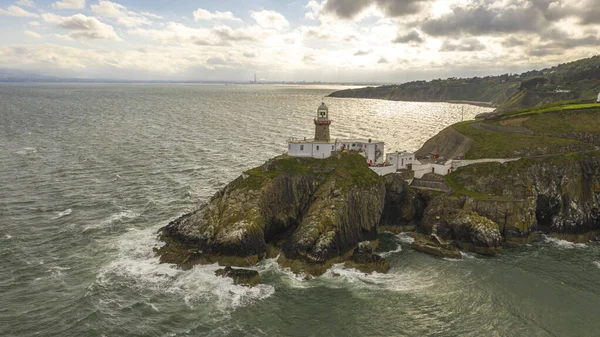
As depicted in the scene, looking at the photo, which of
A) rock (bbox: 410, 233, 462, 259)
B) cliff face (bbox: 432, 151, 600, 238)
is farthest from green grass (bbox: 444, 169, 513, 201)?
rock (bbox: 410, 233, 462, 259)

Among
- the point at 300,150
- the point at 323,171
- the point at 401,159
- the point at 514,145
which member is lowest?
the point at 323,171

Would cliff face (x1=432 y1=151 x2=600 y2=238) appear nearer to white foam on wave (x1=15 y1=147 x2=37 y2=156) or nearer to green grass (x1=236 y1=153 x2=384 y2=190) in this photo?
green grass (x1=236 y1=153 x2=384 y2=190)

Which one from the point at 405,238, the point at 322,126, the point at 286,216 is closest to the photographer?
the point at 286,216

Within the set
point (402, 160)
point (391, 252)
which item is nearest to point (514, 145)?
point (402, 160)

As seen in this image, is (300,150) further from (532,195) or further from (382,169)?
(532,195)

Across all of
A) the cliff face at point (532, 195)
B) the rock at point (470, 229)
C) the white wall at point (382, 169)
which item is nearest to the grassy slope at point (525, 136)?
the cliff face at point (532, 195)

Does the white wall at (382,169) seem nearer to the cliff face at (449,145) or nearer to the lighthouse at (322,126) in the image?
the lighthouse at (322,126)

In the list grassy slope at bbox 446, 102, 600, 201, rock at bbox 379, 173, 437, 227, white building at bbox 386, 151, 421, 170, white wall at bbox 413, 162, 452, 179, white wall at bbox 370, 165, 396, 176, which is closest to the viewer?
rock at bbox 379, 173, 437, 227
